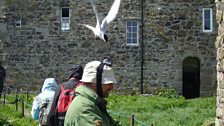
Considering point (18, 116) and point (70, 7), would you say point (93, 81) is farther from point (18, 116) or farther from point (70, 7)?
point (70, 7)

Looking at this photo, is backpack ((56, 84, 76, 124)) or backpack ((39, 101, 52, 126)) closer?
backpack ((56, 84, 76, 124))

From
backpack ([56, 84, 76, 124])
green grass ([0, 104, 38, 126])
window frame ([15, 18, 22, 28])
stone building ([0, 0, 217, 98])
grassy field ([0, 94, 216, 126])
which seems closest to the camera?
backpack ([56, 84, 76, 124])

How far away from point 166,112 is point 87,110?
9904 mm

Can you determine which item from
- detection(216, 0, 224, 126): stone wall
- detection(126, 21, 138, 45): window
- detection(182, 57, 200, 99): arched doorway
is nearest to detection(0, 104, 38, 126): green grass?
detection(216, 0, 224, 126): stone wall

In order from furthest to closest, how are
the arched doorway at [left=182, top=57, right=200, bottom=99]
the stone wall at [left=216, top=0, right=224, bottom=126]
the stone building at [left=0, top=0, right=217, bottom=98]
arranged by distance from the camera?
the arched doorway at [left=182, top=57, right=200, bottom=99]
the stone building at [left=0, top=0, right=217, bottom=98]
the stone wall at [left=216, top=0, right=224, bottom=126]

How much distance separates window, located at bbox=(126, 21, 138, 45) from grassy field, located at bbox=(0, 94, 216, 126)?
4.40 m

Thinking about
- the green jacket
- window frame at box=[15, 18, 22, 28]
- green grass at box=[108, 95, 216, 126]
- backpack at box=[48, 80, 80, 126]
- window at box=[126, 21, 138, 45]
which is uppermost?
window frame at box=[15, 18, 22, 28]

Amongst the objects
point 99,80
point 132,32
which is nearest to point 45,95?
point 99,80

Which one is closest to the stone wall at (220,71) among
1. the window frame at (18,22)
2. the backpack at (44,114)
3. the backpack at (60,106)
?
the backpack at (60,106)

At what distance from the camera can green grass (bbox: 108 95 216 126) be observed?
38.1 ft

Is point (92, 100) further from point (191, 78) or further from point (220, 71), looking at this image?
point (191, 78)

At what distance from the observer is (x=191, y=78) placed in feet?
70.7

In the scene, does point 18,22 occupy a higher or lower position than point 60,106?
higher

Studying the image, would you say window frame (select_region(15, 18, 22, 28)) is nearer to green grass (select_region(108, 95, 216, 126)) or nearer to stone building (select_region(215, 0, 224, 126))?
green grass (select_region(108, 95, 216, 126))
